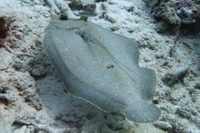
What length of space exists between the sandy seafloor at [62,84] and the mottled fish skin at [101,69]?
2.21 ft

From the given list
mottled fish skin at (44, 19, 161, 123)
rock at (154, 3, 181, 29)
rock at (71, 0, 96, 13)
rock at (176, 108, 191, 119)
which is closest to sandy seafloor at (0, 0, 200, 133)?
rock at (176, 108, 191, 119)

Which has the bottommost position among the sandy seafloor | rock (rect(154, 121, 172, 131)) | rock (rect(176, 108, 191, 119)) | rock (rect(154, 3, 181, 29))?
rock (rect(176, 108, 191, 119))

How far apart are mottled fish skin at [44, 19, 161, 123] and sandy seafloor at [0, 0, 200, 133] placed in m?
0.67

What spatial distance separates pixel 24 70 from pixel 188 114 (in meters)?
4.12

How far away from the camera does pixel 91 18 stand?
5414 millimetres

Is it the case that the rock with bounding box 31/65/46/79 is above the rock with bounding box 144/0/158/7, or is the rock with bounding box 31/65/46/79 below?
below

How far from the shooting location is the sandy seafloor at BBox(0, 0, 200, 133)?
2.79m

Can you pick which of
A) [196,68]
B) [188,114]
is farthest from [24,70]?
[196,68]

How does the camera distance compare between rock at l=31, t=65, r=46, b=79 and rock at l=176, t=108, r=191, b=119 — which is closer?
rock at l=31, t=65, r=46, b=79

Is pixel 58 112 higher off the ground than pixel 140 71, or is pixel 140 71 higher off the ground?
pixel 140 71

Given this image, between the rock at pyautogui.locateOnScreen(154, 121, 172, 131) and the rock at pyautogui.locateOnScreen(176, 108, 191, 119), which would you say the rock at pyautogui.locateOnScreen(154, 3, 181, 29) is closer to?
the rock at pyautogui.locateOnScreen(176, 108, 191, 119)

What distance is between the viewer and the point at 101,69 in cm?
299

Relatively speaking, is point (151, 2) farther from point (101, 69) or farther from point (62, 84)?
point (62, 84)

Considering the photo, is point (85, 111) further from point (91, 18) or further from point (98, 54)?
point (91, 18)
